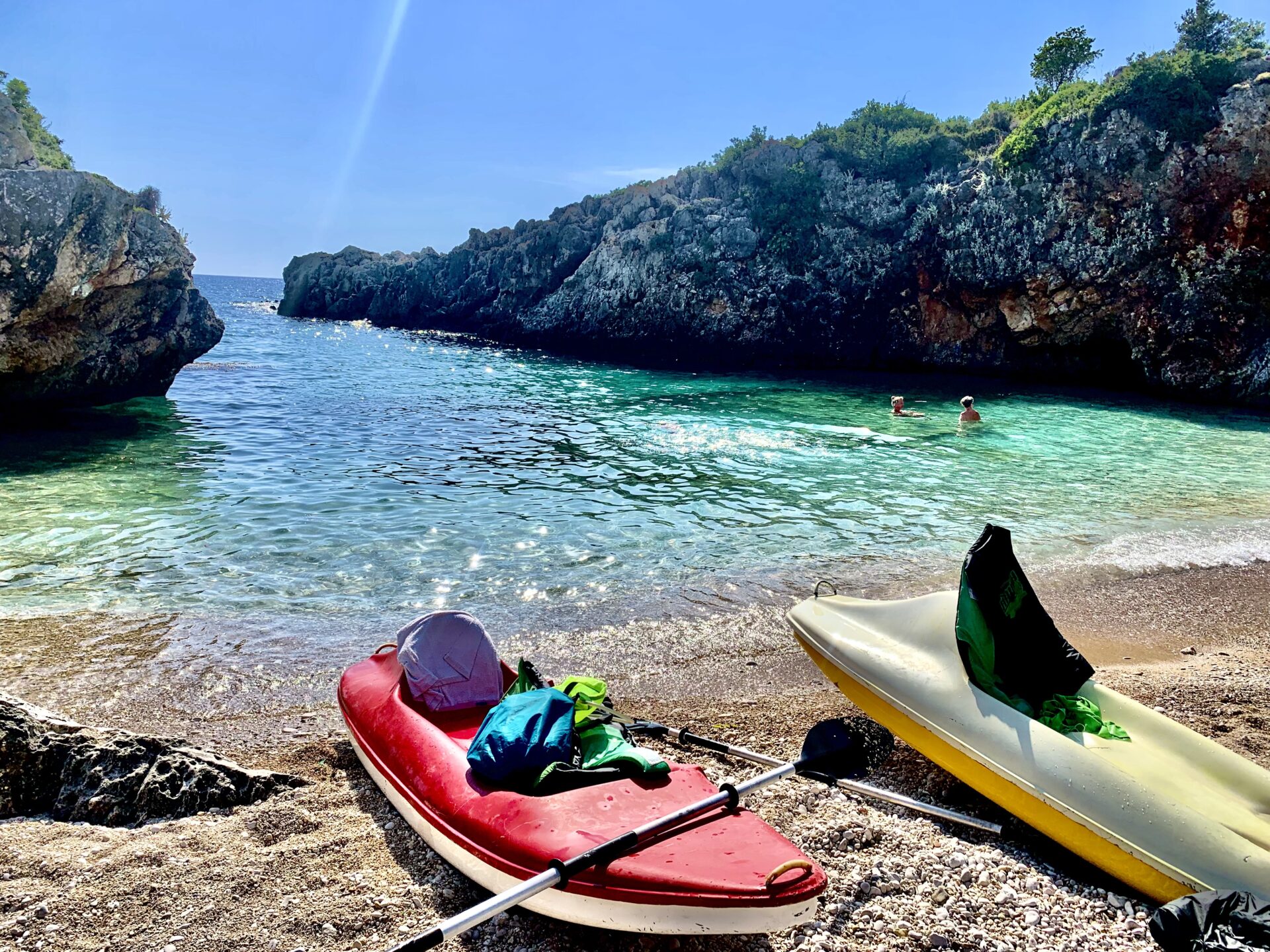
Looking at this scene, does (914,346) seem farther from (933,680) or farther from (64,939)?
(64,939)

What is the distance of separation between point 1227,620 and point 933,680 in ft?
17.1

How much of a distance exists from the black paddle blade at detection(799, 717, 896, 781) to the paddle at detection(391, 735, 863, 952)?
3.12 ft

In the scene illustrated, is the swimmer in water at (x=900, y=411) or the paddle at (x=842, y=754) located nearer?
the paddle at (x=842, y=754)

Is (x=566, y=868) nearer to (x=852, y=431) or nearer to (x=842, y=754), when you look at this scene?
(x=842, y=754)

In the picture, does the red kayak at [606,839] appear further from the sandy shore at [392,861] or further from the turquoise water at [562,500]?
the turquoise water at [562,500]

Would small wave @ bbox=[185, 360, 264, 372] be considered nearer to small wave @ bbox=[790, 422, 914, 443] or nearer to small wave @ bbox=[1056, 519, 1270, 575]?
small wave @ bbox=[790, 422, 914, 443]

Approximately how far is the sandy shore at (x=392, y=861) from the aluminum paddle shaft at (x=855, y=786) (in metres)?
0.08

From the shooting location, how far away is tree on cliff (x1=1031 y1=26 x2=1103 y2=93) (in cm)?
3278

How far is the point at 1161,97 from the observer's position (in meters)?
25.6

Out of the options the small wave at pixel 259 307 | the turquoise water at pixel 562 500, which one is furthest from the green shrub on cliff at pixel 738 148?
the small wave at pixel 259 307

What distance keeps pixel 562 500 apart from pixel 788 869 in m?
9.26

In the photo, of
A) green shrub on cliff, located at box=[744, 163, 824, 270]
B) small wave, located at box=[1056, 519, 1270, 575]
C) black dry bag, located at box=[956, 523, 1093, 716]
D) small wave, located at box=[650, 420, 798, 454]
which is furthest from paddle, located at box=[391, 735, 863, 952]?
green shrub on cliff, located at box=[744, 163, 824, 270]

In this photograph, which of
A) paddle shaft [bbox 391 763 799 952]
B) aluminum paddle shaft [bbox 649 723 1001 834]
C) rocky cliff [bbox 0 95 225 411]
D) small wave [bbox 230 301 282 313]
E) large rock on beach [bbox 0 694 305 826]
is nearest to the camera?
paddle shaft [bbox 391 763 799 952]

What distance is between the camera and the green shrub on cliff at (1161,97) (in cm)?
2488
